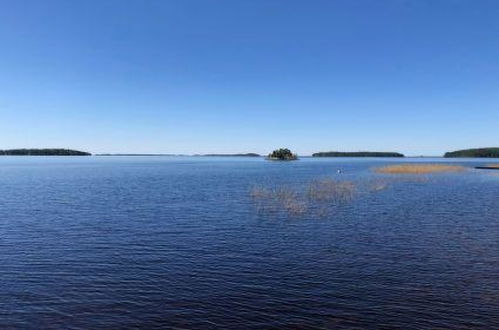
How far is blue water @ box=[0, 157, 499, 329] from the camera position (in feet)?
49.4

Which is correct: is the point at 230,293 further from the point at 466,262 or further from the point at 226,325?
the point at 466,262

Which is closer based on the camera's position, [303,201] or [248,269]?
[248,269]

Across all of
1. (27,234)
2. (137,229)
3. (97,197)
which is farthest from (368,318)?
(97,197)

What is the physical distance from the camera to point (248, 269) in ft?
68.1

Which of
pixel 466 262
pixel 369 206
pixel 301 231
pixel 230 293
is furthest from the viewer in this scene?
pixel 369 206

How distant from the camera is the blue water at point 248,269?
15070mm

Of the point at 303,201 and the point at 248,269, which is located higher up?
the point at 303,201

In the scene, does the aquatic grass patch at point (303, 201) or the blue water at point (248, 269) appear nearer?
the blue water at point (248, 269)

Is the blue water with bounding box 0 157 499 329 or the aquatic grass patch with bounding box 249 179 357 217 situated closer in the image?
the blue water with bounding box 0 157 499 329

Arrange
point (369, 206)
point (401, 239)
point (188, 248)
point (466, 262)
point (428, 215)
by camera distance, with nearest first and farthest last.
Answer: point (466, 262) < point (188, 248) < point (401, 239) < point (428, 215) < point (369, 206)

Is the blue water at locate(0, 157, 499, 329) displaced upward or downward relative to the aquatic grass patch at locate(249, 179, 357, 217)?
downward

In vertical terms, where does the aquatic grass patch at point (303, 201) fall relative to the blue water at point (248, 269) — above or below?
above

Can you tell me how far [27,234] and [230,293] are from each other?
17543mm

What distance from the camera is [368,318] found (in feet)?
48.8
